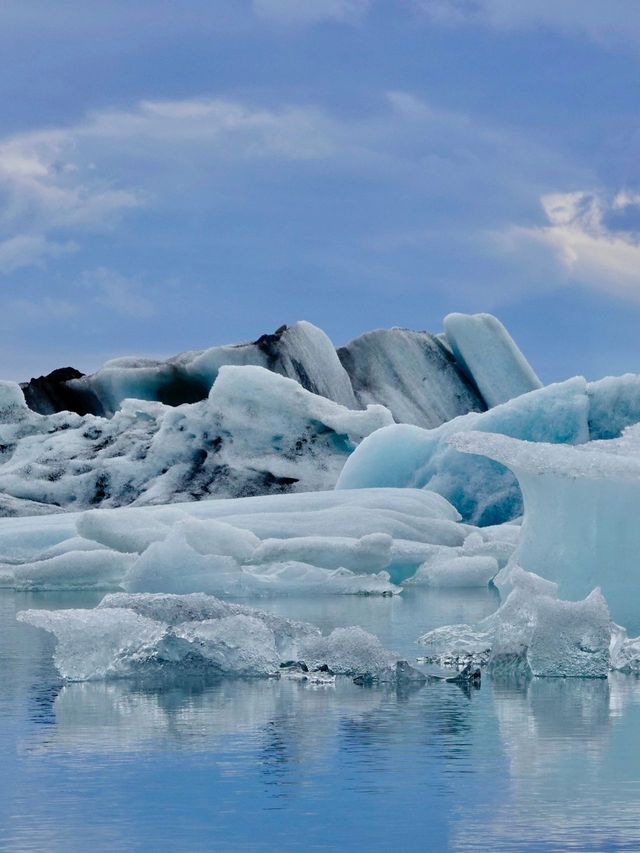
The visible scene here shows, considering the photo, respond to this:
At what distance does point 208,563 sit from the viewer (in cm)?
1087

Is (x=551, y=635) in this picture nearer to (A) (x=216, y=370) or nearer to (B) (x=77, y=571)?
(B) (x=77, y=571)

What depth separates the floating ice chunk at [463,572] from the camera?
12023 mm

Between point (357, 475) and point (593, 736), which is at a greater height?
point (357, 475)

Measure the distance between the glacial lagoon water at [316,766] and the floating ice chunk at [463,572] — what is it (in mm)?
6088

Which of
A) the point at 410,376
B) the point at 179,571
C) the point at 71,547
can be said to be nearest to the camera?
the point at 179,571

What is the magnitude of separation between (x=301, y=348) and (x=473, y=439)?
15.1m

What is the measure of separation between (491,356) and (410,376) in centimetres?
148

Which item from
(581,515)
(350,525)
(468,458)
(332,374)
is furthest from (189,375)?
(581,515)

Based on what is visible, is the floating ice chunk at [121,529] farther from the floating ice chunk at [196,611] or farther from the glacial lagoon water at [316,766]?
the glacial lagoon water at [316,766]

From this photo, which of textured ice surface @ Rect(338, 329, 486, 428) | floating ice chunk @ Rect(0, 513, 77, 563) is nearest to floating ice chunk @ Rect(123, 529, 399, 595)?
floating ice chunk @ Rect(0, 513, 77, 563)

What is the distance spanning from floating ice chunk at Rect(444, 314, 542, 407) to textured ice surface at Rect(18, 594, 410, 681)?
17112 mm

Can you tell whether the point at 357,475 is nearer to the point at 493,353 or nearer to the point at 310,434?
the point at 310,434

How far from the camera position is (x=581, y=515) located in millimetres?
7551

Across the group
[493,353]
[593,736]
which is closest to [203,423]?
[493,353]
